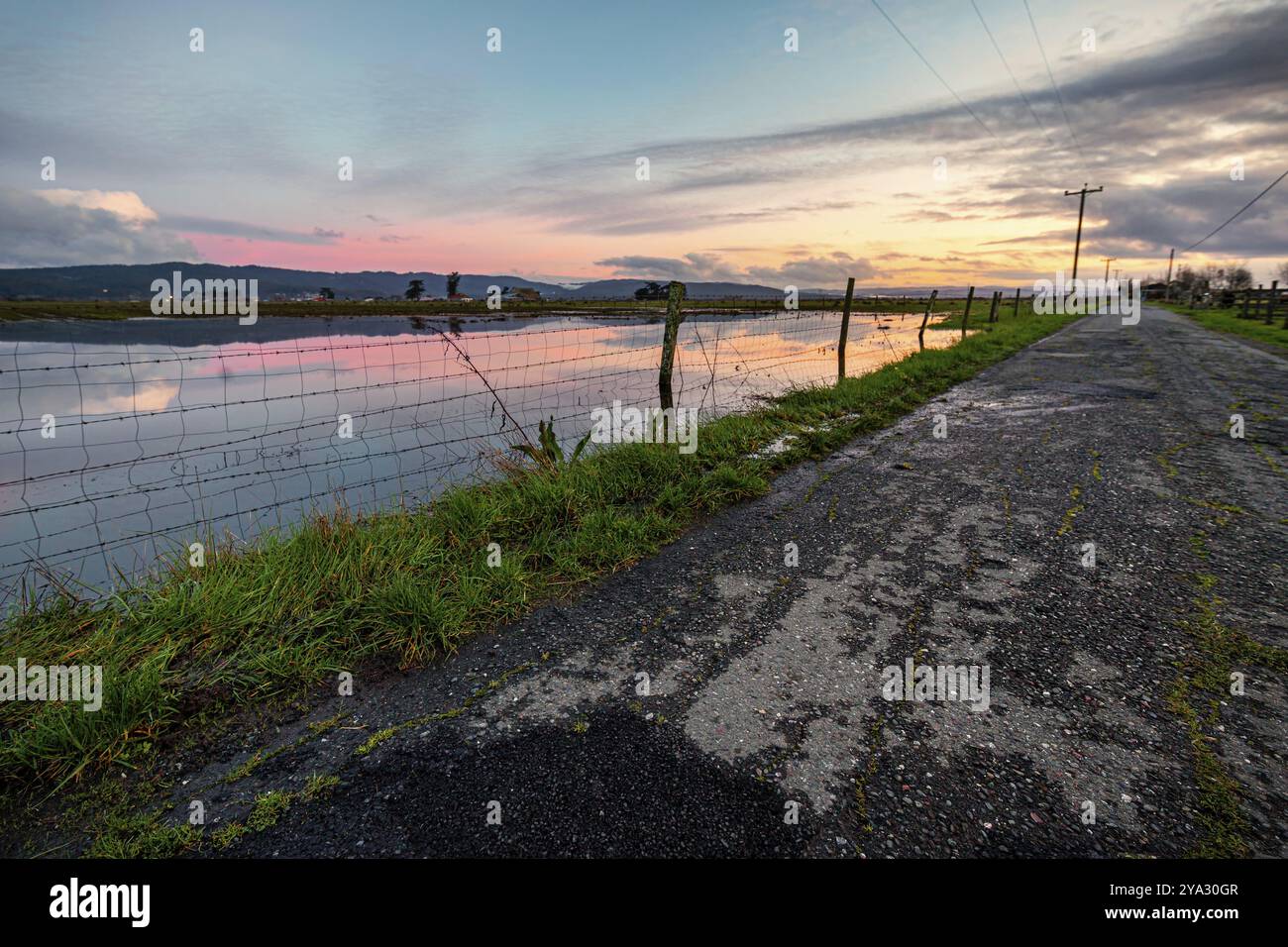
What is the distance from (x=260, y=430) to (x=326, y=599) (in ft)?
29.0

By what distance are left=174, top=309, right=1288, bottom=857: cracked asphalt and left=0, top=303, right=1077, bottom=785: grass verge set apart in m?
0.31

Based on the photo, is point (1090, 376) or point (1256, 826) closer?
point (1256, 826)

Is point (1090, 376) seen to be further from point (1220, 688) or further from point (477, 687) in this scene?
point (477, 687)

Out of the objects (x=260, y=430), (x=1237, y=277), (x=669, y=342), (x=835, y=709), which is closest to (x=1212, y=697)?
(x=835, y=709)

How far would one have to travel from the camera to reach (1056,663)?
3146 mm

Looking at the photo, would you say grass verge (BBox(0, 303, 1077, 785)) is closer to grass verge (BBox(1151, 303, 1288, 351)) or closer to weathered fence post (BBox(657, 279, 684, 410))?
weathered fence post (BBox(657, 279, 684, 410))

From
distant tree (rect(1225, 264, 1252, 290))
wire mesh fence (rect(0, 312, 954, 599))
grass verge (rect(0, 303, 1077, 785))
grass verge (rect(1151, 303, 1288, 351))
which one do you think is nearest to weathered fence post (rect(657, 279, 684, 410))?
wire mesh fence (rect(0, 312, 954, 599))

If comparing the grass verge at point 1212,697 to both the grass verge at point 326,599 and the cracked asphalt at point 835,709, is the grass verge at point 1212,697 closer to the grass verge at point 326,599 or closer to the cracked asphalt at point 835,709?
the cracked asphalt at point 835,709

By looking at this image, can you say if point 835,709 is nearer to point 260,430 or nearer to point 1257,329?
point 260,430

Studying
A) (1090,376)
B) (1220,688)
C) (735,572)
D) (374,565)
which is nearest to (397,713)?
(374,565)

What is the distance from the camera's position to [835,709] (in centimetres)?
283

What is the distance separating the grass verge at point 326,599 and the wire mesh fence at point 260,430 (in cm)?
52

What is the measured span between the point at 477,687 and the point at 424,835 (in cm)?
93

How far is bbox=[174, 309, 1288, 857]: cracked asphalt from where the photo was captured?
2199 millimetres
